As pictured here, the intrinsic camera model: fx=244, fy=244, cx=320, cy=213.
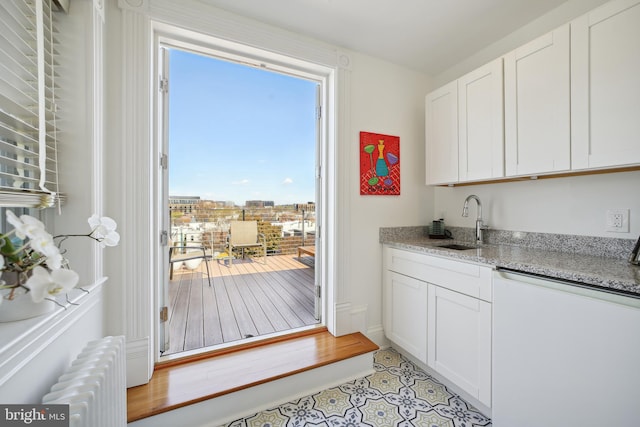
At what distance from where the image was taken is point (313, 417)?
1.47 metres

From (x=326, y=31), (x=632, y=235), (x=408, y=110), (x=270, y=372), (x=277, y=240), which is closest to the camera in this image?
(x=632, y=235)

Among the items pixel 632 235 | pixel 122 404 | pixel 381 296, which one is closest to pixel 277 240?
pixel 381 296

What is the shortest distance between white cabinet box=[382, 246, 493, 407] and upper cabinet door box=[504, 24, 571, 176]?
2.48ft

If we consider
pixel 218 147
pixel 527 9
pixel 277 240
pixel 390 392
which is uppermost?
pixel 527 9

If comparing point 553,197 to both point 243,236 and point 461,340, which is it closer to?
point 461,340

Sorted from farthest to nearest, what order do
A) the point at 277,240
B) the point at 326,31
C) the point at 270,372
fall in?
the point at 277,240 < the point at 326,31 < the point at 270,372

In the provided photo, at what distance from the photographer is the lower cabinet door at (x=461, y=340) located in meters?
1.40

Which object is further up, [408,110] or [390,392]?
[408,110]

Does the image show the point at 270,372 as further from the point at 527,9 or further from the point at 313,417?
the point at 527,9

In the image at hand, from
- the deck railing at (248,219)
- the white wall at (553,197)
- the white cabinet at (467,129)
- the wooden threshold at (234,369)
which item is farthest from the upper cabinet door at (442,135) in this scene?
the wooden threshold at (234,369)

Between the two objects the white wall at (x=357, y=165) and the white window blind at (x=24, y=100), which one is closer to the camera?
the white window blind at (x=24, y=100)

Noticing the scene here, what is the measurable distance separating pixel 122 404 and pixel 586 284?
82.5 inches

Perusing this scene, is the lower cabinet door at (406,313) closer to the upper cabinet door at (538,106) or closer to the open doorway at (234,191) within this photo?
the open doorway at (234,191)

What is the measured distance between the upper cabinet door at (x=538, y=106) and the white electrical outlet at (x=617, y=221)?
393mm
